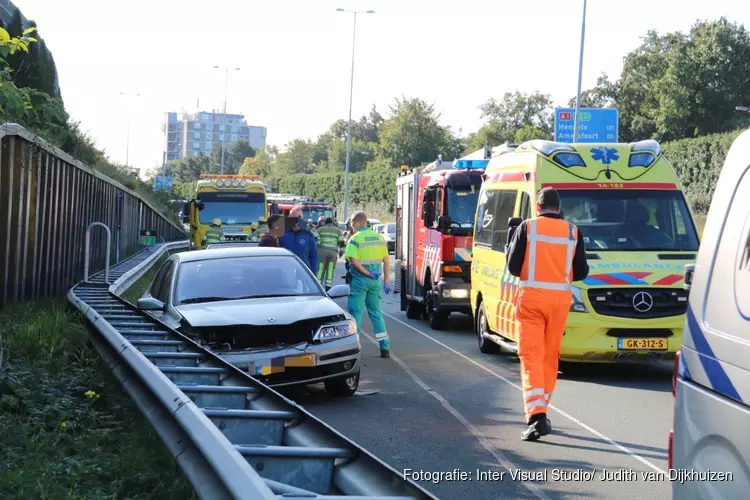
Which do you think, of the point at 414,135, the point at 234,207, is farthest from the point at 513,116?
the point at 234,207

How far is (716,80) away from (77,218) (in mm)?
52254

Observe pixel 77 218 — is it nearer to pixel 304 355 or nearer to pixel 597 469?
pixel 304 355

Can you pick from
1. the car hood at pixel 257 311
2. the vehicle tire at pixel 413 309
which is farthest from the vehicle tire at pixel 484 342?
the vehicle tire at pixel 413 309

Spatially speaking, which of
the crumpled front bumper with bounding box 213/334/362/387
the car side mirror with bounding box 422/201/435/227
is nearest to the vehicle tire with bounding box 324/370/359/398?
the crumpled front bumper with bounding box 213/334/362/387

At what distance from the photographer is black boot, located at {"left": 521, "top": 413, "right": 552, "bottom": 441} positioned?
8328mm

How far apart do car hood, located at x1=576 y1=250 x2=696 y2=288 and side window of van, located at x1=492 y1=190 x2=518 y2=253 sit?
1.59 meters

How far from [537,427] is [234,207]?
24.0 m

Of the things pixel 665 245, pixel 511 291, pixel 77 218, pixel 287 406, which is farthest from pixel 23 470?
pixel 77 218

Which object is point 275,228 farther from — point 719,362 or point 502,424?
point 719,362

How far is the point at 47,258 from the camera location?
15.8 meters

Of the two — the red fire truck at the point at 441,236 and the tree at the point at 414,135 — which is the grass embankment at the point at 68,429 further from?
the tree at the point at 414,135

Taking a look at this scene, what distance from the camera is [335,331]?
32.9 feet

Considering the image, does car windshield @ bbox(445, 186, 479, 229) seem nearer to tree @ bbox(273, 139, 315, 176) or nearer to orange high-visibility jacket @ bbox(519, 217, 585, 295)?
orange high-visibility jacket @ bbox(519, 217, 585, 295)

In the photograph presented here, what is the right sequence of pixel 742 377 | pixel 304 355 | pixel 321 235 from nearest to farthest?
1. pixel 742 377
2. pixel 304 355
3. pixel 321 235
